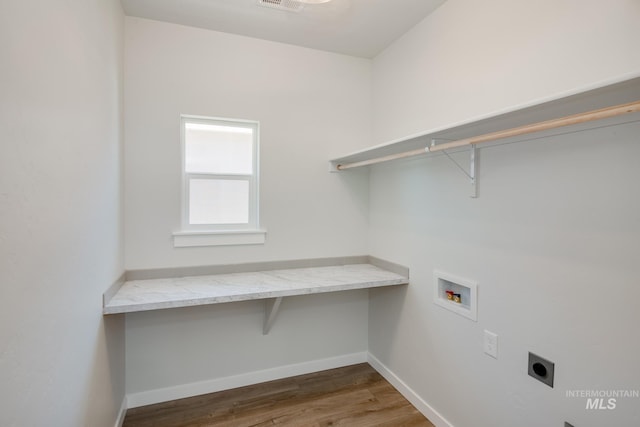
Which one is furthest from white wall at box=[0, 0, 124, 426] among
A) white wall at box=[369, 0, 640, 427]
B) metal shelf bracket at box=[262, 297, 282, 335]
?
white wall at box=[369, 0, 640, 427]

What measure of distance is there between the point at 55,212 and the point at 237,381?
1865 mm

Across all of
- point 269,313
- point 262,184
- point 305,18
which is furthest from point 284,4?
point 269,313

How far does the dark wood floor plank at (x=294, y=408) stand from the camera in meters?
1.99

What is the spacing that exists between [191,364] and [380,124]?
239cm

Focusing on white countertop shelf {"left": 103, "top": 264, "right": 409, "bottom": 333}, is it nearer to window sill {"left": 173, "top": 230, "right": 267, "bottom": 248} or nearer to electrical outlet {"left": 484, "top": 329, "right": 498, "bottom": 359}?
window sill {"left": 173, "top": 230, "right": 267, "bottom": 248}

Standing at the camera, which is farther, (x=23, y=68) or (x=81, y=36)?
(x=81, y=36)

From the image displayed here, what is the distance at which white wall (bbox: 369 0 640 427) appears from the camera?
1135mm

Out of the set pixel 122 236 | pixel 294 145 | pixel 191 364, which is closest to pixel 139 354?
pixel 191 364

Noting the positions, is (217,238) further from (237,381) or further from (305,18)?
(305,18)

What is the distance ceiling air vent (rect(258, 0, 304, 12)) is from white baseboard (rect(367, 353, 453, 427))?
2701 mm

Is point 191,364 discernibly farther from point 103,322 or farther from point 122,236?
point 122,236

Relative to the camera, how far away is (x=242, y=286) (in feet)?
6.67

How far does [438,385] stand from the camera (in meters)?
1.97

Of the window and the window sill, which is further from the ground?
the window
